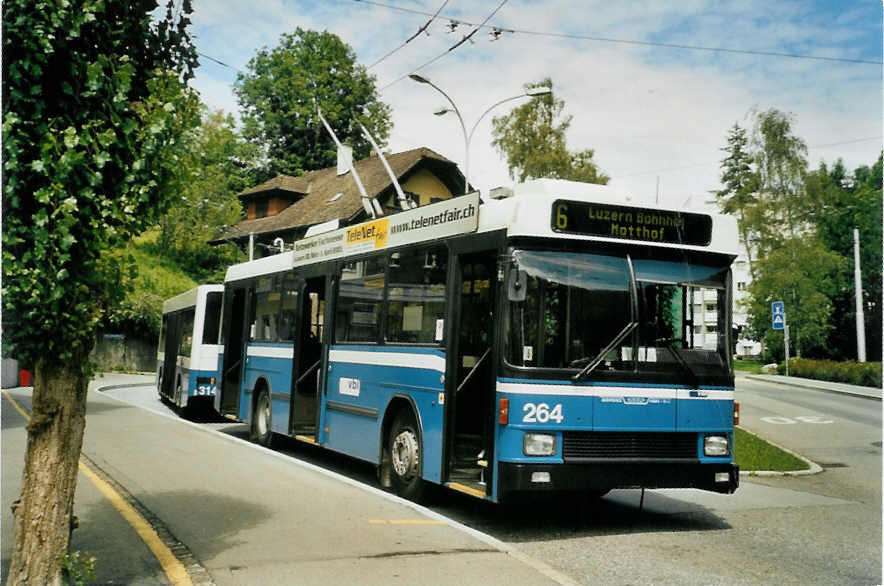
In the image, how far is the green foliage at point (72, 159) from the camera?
4781mm

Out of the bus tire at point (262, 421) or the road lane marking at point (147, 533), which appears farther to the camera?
the bus tire at point (262, 421)

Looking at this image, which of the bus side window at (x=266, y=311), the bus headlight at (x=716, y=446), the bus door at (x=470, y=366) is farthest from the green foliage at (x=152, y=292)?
A: the bus headlight at (x=716, y=446)

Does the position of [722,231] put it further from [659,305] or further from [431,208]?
[431,208]

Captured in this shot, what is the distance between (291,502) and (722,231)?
4929mm

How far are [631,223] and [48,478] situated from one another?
5421mm

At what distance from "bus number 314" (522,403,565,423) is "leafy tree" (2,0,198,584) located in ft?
12.4

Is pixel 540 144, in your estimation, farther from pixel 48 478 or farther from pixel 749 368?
pixel 48 478

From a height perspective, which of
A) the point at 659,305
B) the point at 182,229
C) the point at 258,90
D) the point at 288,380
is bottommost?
the point at 288,380

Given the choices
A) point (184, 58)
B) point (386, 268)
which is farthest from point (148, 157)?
point (386, 268)

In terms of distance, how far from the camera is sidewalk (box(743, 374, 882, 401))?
33406mm

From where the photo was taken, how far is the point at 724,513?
9.99 m

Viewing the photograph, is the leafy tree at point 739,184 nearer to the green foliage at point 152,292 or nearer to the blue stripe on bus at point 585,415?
the green foliage at point 152,292

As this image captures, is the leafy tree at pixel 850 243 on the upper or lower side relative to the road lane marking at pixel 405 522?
upper

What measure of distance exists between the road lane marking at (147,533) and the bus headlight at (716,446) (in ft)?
15.9
